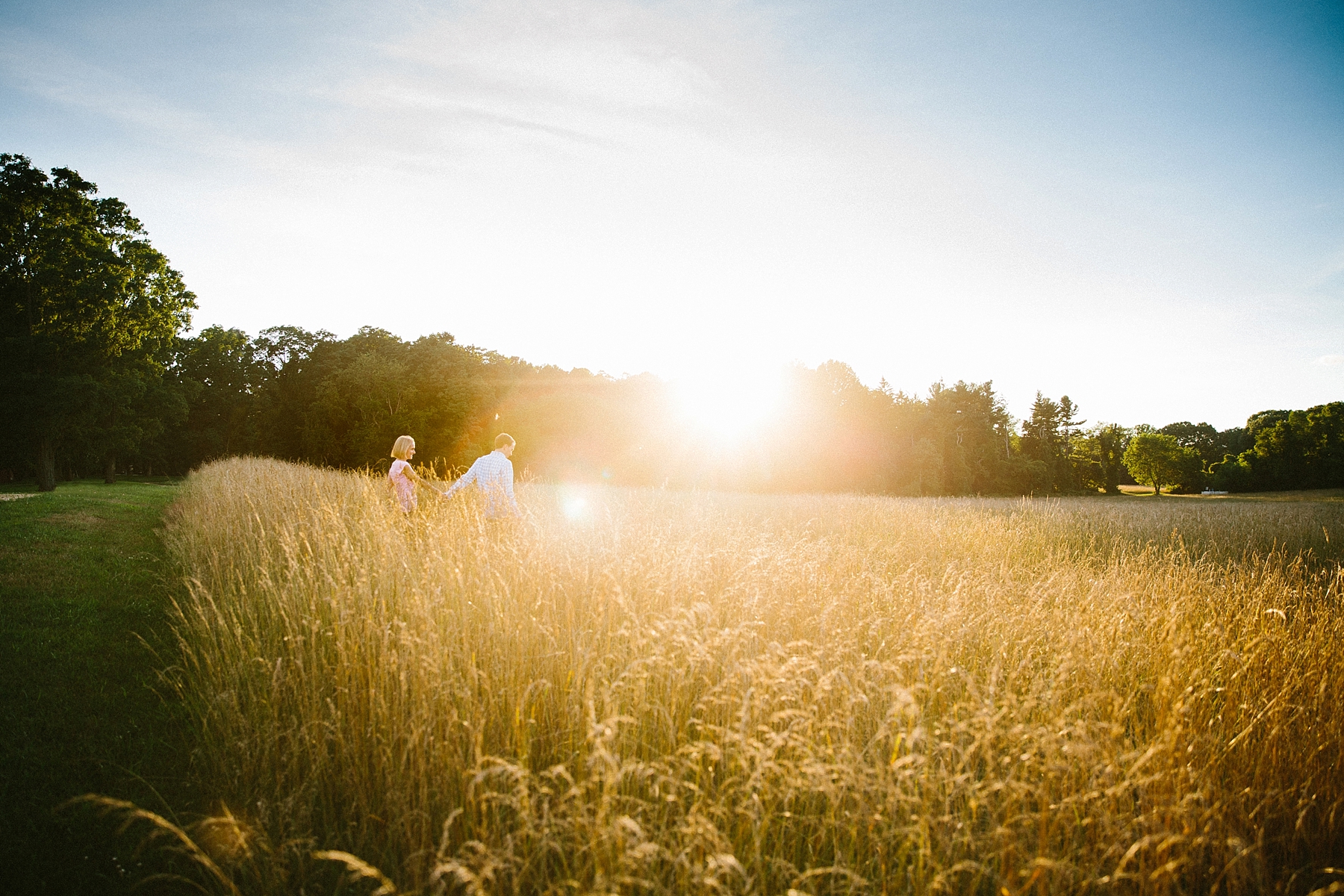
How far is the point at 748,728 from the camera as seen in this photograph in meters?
2.64

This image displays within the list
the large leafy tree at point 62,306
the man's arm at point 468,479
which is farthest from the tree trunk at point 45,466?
the man's arm at point 468,479

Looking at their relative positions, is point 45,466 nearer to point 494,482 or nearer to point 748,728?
point 494,482

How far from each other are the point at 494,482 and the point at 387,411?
34484 mm

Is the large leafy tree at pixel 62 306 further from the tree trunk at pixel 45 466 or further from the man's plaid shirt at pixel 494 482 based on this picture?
the man's plaid shirt at pixel 494 482

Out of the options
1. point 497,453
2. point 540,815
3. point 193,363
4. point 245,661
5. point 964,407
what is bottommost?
point 540,815

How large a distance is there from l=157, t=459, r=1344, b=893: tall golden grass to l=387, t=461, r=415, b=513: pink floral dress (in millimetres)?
2753

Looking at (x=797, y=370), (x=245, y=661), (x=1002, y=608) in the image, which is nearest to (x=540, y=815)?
(x=245, y=661)

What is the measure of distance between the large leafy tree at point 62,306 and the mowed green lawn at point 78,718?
23.8 m

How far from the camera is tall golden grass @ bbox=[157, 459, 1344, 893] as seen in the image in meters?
2.10

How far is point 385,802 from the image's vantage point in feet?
8.05

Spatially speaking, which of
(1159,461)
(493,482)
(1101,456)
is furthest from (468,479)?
(1101,456)

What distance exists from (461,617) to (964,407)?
55.2 metres

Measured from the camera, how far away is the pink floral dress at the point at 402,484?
803cm

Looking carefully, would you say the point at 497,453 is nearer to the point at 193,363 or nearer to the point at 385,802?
the point at 385,802
